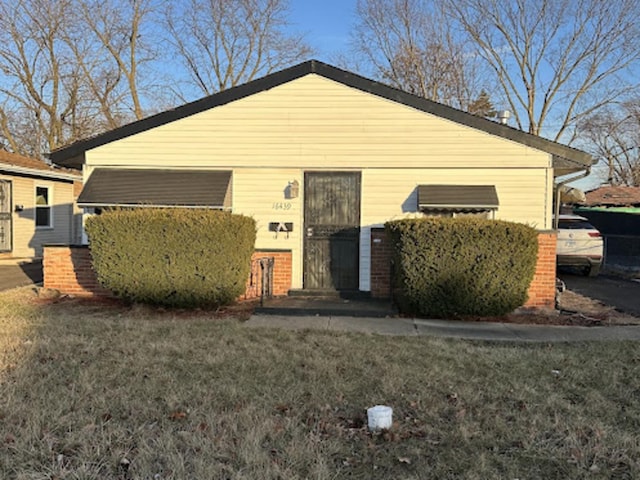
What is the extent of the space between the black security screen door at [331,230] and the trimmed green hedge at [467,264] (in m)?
1.64

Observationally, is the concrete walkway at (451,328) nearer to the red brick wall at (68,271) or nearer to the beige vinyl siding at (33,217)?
the red brick wall at (68,271)

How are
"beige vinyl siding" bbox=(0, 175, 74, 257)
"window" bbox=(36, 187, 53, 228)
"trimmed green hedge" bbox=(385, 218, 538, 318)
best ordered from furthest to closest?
"window" bbox=(36, 187, 53, 228) → "beige vinyl siding" bbox=(0, 175, 74, 257) → "trimmed green hedge" bbox=(385, 218, 538, 318)

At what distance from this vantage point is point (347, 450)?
3.28 m

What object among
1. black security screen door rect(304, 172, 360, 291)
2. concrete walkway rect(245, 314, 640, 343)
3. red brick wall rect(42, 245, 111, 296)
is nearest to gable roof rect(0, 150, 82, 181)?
red brick wall rect(42, 245, 111, 296)

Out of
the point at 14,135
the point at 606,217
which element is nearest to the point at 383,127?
the point at 606,217

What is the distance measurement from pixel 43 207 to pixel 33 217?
92 centimetres

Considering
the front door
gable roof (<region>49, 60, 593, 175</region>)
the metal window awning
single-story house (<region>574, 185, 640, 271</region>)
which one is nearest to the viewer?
the metal window awning

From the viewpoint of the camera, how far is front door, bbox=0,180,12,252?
1491 cm

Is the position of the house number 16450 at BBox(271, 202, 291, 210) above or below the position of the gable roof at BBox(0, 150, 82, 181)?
below

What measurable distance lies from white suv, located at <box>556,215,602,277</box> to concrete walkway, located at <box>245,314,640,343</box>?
5.55m

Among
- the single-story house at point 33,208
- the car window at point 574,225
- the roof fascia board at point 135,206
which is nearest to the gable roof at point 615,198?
the car window at point 574,225

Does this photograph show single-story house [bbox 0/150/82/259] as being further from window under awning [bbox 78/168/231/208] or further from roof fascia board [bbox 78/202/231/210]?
roof fascia board [bbox 78/202/231/210]

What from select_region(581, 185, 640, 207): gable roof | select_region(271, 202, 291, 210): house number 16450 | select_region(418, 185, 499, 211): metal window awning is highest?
select_region(581, 185, 640, 207): gable roof

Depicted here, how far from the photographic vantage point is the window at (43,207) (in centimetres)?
1680
